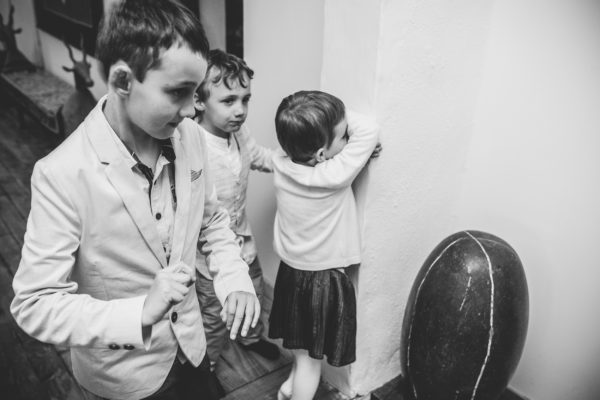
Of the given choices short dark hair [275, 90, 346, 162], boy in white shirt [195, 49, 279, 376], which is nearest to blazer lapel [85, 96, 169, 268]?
short dark hair [275, 90, 346, 162]

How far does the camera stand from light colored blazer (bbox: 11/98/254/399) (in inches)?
40.9

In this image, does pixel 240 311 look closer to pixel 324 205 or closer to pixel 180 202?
pixel 180 202

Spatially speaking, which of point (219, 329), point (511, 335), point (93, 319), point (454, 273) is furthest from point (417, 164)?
point (93, 319)

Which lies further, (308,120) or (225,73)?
(225,73)

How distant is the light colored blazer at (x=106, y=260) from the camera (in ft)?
3.41

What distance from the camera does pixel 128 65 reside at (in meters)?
1.06

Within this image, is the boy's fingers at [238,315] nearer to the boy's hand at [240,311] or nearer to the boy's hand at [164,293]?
the boy's hand at [240,311]

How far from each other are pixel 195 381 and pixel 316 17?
1.53 meters

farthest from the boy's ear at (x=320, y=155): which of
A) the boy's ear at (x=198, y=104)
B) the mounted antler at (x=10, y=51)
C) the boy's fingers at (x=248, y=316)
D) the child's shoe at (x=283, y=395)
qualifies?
the mounted antler at (x=10, y=51)

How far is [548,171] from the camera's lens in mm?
1836

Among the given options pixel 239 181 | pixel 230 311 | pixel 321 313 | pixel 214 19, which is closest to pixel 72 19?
pixel 214 19

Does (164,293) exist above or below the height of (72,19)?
A: below

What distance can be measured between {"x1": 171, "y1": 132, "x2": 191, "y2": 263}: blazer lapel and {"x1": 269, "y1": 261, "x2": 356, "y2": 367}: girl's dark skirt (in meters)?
0.73

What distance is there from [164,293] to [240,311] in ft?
0.79
